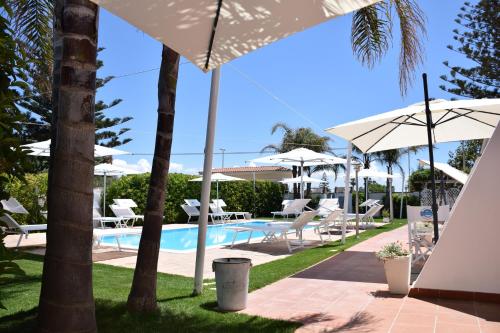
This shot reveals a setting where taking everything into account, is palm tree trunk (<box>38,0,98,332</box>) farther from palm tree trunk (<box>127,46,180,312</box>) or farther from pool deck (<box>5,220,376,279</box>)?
pool deck (<box>5,220,376,279</box>)

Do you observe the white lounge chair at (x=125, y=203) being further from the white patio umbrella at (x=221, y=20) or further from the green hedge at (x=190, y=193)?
the white patio umbrella at (x=221, y=20)

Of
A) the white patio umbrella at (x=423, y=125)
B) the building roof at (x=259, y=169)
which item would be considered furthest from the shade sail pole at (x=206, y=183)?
the building roof at (x=259, y=169)

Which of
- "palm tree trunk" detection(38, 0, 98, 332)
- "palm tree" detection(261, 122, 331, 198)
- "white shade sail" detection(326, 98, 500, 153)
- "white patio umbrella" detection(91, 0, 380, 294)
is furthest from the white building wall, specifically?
"palm tree" detection(261, 122, 331, 198)

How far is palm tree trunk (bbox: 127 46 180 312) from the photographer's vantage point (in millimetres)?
4172

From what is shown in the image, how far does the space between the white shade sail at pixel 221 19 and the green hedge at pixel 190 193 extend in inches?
556

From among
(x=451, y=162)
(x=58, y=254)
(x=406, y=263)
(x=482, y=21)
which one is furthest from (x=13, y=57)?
(x=451, y=162)

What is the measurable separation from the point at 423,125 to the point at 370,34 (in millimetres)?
1598

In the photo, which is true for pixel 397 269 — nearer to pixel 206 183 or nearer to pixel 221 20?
pixel 206 183

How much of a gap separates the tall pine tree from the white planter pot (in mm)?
15214

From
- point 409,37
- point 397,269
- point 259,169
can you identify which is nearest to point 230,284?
point 397,269

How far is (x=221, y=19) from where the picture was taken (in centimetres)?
297

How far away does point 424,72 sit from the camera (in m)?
5.84

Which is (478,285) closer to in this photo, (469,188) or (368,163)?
(469,188)

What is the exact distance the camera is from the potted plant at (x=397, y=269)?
5056mm
